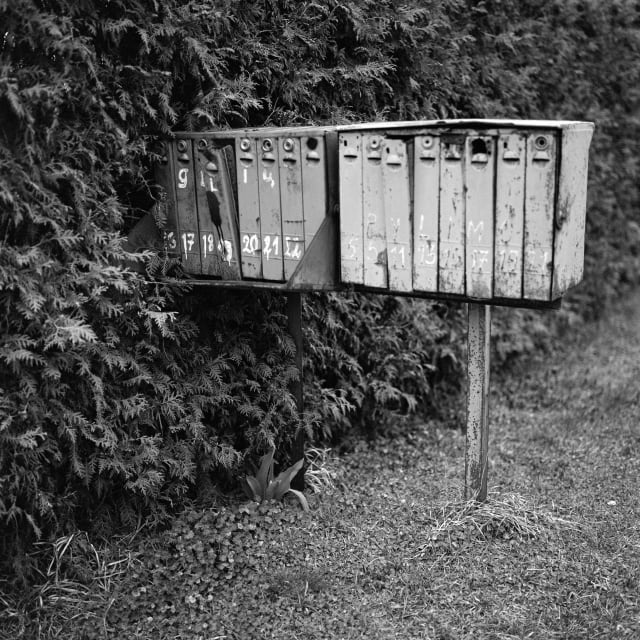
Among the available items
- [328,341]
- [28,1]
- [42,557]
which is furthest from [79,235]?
[328,341]

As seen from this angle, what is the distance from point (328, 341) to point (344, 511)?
3.30ft

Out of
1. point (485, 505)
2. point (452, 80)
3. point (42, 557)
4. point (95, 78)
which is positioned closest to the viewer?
point (95, 78)

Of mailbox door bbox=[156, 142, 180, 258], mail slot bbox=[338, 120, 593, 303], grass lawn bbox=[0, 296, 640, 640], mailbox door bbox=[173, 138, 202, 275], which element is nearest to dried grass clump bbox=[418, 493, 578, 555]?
grass lawn bbox=[0, 296, 640, 640]

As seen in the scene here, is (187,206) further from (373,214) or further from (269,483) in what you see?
(269,483)

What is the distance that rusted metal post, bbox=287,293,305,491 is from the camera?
3889 mm

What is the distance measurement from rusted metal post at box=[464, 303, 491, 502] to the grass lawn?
141 mm

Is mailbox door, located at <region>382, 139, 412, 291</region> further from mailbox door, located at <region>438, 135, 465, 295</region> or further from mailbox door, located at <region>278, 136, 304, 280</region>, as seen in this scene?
mailbox door, located at <region>278, 136, 304, 280</region>

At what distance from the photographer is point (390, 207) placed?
10.4ft

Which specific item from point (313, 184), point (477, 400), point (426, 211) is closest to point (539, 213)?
point (426, 211)

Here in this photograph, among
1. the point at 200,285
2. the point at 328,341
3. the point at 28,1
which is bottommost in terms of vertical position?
the point at 328,341

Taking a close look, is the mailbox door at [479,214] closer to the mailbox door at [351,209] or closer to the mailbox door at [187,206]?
the mailbox door at [351,209]

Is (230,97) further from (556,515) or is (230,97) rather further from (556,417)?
(556,417)

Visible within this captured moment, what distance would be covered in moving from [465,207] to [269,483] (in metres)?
1.71

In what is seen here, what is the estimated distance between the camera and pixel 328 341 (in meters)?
4.54
